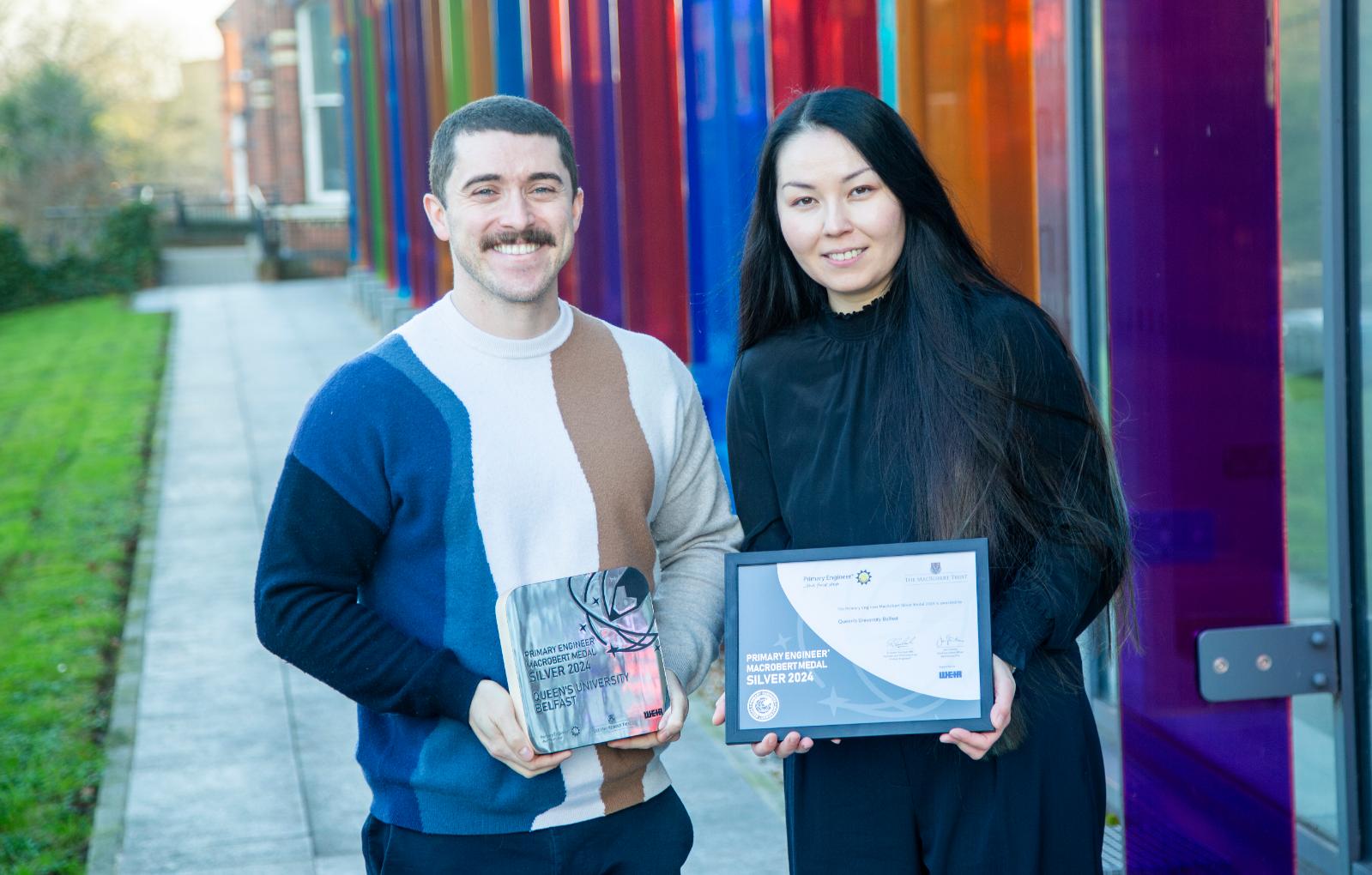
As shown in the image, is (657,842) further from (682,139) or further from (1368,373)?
Answer: (682,139)

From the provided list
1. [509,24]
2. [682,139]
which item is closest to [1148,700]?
[682,139]

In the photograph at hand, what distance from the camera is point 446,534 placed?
239 centimetres

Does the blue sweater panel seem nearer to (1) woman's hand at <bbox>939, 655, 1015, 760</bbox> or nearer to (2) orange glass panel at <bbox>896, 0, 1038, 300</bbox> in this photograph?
(1) woman's hand at <bbox>939, 655, 1015, 760</bbox>

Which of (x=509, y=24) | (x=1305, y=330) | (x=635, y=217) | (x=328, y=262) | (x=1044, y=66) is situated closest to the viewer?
(x=1305, y=330)

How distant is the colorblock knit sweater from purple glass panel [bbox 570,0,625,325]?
6.69 meters

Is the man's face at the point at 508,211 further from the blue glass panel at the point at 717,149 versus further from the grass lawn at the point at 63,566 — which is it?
the blue glass panel at the point at 717,149

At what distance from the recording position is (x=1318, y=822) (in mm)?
3371

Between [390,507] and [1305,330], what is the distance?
1.96 meters

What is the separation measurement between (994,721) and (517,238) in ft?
3.36

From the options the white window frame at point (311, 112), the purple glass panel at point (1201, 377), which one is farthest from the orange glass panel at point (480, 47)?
the white window frame at point (311, 112)

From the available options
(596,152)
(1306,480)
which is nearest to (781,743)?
(1306,480)

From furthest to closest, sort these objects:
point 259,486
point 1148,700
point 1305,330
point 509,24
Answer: point 509,24 → point 259,486 → point 1305,330 → point 1148,700

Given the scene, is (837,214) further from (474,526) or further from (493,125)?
(474,526)

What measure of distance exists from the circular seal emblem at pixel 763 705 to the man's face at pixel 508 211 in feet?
2.32
